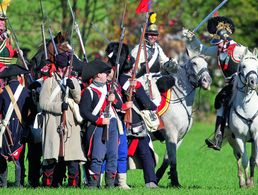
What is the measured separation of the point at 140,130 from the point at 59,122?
1495mm

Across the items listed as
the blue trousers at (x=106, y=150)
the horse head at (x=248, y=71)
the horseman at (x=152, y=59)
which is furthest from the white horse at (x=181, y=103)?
the blue trousers at (x=106, y=150)

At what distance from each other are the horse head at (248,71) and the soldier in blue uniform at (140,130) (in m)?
1.52

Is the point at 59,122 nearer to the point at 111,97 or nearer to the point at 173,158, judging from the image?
the point at 111,97

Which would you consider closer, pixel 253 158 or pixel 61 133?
pixel 61 133

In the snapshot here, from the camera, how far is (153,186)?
1723 centimetres

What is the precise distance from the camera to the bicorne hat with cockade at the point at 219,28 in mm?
18703

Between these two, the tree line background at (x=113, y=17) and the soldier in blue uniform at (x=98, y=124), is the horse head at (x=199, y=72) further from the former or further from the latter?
the tree line background at (x=113, y=17)

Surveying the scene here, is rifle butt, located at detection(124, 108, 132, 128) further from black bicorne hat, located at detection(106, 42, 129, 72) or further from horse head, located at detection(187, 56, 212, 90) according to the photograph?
horse head, located at detection(187, 56, 212, 90)

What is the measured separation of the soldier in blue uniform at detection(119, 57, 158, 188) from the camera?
17078 millimetres

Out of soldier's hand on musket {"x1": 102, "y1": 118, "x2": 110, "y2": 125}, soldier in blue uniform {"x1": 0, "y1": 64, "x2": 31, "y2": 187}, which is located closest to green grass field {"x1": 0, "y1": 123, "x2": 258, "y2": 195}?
soldier in blue uniform {"x1": 0, "y1": 64, "x2": 31, "y2": 187}

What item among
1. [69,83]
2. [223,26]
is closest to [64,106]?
[69,83]

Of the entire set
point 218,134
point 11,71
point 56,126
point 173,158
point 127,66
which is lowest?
point 173,158

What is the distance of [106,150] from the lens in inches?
640

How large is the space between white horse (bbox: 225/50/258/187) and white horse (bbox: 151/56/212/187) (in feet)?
2.23
